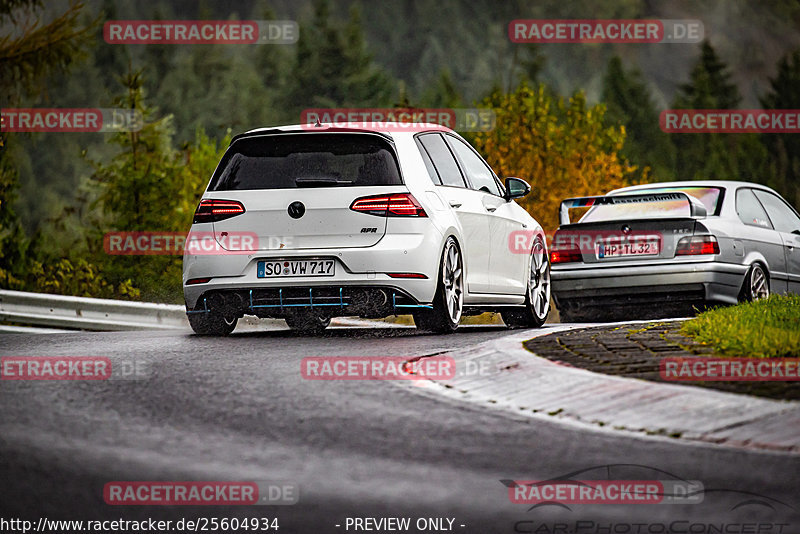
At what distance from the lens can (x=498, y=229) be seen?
11.5m

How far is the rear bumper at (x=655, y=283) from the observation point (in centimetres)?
1235

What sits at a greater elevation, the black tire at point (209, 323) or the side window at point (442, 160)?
the side window at point (442, 160)

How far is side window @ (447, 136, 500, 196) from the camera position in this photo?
11523 mm

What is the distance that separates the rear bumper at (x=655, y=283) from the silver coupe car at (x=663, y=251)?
0.01 metres

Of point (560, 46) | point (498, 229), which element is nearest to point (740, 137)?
point (560, 46)

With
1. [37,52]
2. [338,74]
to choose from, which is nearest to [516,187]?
[37,52]

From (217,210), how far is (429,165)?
6.01ft

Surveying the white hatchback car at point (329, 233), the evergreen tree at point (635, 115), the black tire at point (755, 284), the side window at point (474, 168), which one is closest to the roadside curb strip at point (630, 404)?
the white hatchback car at point (329, 233)

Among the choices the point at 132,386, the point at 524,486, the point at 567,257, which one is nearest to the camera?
the point at 524,486

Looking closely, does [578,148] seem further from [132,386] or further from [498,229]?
[132,386]

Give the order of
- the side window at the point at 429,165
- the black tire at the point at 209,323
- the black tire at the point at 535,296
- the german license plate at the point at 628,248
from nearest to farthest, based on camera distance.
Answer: the side window at the point at 429,165
the black tire at the point at 209,323
the black tire at the point at 535,296
the german license plate at the point at 628,248

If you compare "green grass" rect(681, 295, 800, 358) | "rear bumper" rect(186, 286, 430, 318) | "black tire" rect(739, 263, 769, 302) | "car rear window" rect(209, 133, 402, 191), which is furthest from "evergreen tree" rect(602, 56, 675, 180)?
"rear bumper" rect(186, 286, 430, 318)

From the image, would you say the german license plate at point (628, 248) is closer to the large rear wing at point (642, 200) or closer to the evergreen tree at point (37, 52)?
the large rear wing at point (642, 200)

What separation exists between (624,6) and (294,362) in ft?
542
